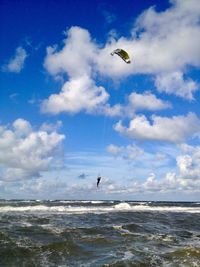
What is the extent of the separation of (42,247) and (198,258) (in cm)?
636

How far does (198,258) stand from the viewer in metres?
14.6

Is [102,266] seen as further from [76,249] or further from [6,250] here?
[6,250]

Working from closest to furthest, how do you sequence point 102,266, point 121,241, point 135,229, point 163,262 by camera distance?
point 102,266, point 163,262, point 121,241, point 135,229

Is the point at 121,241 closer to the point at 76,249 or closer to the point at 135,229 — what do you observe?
the point at 76,249

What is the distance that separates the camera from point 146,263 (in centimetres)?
1354

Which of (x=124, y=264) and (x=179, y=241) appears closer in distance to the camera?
(x=124, y=264)

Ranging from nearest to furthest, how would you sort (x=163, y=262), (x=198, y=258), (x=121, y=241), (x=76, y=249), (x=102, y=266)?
(x=102, y=266), (x=163, y=262), (x=198, y=258), (x=76, y=249), (x=121, y=241)

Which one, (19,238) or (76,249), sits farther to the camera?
(19,238)

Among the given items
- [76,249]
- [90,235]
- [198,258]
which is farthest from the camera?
[90,235]

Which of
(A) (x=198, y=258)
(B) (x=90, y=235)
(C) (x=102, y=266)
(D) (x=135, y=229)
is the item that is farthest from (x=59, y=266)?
(D) (x=135, y=229)

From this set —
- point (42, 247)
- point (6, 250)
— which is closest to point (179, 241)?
point (42, 247)

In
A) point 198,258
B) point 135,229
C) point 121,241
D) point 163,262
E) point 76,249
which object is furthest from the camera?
point 135,229

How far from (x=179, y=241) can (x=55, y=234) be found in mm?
6310

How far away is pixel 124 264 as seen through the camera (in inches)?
520
